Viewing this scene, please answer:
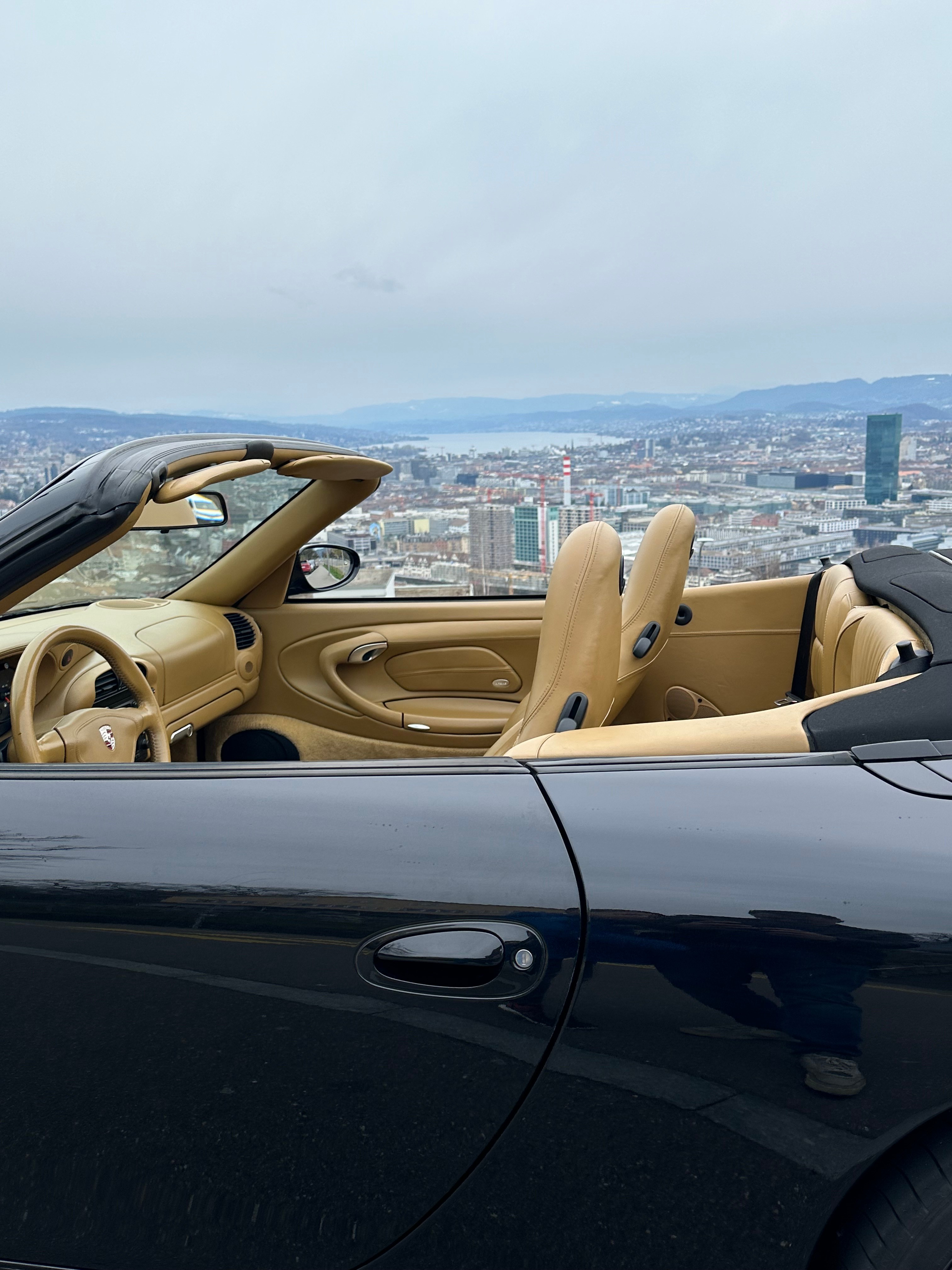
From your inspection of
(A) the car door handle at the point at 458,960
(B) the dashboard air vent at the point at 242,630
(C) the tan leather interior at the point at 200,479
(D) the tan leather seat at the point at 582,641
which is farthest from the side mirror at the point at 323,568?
(A) the car door handle at the point at 458,960

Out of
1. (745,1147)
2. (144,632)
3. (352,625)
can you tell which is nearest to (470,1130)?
(745,1147)

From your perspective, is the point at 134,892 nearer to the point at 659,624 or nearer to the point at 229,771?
the point at 229,771

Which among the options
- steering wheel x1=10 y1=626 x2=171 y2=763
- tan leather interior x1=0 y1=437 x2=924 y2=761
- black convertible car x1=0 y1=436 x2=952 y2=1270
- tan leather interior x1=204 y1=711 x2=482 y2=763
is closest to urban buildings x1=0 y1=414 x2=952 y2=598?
tan leather interior x1=0 y1=437 x2=924 y2=761

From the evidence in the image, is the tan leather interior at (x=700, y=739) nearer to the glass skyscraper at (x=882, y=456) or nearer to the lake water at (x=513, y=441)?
the glass skyscraper at (x=882, y=456)

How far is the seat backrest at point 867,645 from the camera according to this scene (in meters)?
1.72

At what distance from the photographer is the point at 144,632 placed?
2811mm

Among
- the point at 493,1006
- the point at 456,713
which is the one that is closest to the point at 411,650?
the point at 456,713

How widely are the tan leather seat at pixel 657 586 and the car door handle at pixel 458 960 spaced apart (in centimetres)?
159

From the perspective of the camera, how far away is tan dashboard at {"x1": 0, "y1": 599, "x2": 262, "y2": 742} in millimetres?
2197

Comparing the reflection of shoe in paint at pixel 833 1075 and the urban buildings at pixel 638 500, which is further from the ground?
the urban buildings at pixel 638 500

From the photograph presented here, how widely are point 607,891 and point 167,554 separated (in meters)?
2.66

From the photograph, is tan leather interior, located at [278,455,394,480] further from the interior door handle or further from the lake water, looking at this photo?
the lake water

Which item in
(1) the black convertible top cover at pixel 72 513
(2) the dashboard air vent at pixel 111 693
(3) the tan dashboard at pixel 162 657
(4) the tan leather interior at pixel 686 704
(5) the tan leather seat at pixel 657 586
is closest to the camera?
(1) the black convertible top cover at pixel 72 513

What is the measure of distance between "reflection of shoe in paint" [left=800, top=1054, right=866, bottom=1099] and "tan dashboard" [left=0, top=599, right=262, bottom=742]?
1691 mm
